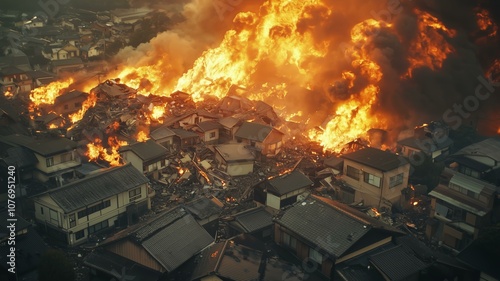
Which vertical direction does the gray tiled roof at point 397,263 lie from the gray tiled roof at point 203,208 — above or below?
above

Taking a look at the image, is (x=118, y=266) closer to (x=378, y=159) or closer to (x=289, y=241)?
(x=289, y=241)

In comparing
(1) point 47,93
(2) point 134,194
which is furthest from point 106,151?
(1) point 47,93

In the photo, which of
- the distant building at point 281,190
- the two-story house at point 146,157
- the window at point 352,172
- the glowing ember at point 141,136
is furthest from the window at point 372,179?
the glowing ember at point 141,136

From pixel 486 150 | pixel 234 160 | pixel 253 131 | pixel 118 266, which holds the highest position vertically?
pixel 486 150

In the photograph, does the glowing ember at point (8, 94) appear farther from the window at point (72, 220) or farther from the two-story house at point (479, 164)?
Result: the two-story house at point (479, 164)

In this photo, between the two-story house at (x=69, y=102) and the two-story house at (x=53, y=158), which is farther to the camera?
the two-story house at (x=69, y=102)

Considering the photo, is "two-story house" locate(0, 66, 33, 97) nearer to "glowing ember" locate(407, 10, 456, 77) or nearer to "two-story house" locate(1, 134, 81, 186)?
"two-story house" locate(1, 134, 81, 186)
